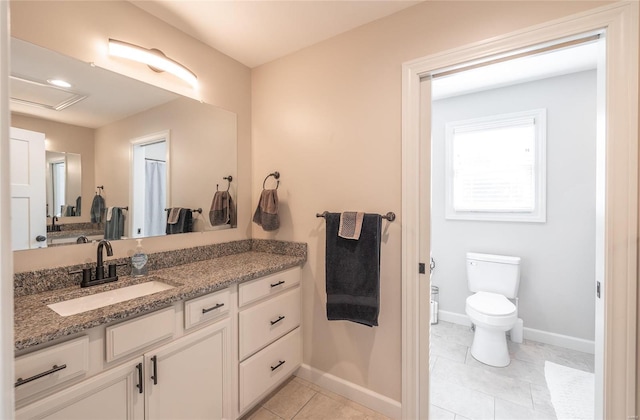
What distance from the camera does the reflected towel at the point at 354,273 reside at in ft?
5.34

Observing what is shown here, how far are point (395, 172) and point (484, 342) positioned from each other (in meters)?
1.69

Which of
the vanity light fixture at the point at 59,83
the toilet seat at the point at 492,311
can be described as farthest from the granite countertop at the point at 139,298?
the toilet seat at the point at 492,311

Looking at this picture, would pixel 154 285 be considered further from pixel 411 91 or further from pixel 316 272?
pixel 411 91

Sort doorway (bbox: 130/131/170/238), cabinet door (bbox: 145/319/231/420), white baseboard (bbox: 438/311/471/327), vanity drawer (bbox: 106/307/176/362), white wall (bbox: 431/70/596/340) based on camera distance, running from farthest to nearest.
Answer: white baseboard (bbox: 438/311/471/327)
white wall (bbox: 431/70/596/340)
doorway (bbox: 130/131/170/238)
cabinet door (bbox: 145/319/231/420)
vanity drawer (bbox: 106/307/176/362)

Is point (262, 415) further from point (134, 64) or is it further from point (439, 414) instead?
point (134, 64)

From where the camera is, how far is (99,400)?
1.02 meters

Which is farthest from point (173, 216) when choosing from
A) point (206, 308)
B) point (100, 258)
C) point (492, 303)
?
point (492, 303)

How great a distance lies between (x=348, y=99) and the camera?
5.91 ft

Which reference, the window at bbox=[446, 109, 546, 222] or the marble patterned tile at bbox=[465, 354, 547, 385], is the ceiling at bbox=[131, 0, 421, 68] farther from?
the marble patterned tile at bbox=[465, 354, 547, 385]

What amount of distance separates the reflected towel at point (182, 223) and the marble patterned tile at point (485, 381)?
2.10m

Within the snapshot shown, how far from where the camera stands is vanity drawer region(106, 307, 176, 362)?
1045mm

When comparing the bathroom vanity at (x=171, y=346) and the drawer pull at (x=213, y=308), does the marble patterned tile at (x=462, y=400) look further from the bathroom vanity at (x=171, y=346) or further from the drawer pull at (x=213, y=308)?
the drawer pull at (x=213, y=308)

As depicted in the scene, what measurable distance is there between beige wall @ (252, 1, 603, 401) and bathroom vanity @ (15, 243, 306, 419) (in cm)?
29

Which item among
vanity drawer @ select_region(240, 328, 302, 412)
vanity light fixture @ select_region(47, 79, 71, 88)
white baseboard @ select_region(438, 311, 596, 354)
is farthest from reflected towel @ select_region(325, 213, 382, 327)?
white baseboard @ select_region(438, 311, 596, 354)
